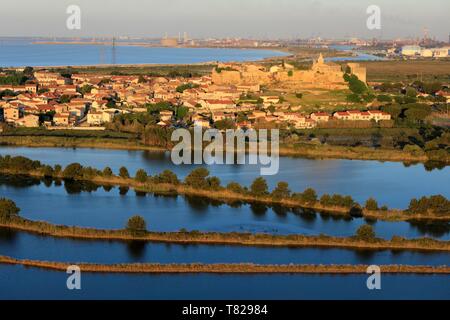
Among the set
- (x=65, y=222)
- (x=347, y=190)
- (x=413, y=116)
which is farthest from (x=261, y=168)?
(x=413, y=116)

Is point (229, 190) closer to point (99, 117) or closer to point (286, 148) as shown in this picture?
point (286, 148)

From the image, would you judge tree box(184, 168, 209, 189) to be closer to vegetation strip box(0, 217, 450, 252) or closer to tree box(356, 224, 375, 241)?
vegetation strip box(0, 217, 450, 252)

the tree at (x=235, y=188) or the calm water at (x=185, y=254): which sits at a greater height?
the tree at (x=235, y=188)

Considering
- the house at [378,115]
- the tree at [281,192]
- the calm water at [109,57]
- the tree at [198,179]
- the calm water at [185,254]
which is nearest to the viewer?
the calm water at [185,254]

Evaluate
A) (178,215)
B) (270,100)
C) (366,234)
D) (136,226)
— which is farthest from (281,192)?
(270,100)

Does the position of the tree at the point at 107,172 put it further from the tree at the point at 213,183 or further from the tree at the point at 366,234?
the tree at the point at 366,234

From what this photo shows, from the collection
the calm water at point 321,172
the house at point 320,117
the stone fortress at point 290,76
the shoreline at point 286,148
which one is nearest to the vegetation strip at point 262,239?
the calm water at point 321,172

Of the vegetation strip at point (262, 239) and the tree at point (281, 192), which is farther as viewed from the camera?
the tree at point (281, 192)
